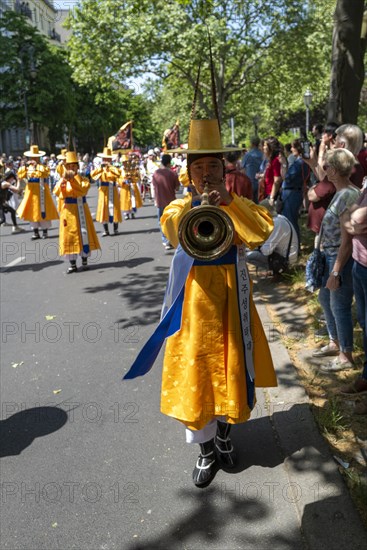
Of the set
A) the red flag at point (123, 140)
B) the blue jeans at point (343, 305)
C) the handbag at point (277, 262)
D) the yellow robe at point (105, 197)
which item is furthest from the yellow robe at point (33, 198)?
the blue jeans at point (343, 305)

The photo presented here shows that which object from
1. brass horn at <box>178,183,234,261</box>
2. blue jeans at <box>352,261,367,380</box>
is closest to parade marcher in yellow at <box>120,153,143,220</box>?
blue jeans at <box>352,261,367,380</box>

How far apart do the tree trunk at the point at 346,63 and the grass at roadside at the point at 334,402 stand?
10.4ft

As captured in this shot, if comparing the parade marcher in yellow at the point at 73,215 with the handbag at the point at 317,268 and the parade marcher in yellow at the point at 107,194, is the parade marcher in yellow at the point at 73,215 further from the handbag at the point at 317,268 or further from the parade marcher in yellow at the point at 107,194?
the handbag at the point at 317,268

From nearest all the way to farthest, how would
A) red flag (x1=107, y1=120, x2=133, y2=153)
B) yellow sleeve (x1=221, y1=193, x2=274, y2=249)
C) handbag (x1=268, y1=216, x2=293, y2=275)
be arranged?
yellow sleeve (x1=221, y1=193, x2=274, y2=249) → handbag (x1=268, y1=216, x2=293, y2=275) → red flag (x1=107, y1=120, x2=133, y2=153)

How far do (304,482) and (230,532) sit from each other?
56 centimetres

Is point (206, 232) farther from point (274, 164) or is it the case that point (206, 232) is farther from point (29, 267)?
point (29, 267)

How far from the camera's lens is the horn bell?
8.83ft

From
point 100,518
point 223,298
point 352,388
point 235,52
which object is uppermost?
Answer: point 235,52

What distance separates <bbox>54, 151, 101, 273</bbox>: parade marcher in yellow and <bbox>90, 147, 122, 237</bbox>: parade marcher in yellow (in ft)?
11.0

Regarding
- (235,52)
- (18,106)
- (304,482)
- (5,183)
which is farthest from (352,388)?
(18,106)

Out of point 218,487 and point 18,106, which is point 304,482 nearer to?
point 218,487

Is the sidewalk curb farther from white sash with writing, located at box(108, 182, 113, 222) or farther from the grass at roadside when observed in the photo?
white sash with writing, located at box(108, 182, 113, 222)

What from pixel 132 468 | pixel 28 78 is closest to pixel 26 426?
pixel 132 468

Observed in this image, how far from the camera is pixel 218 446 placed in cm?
346
